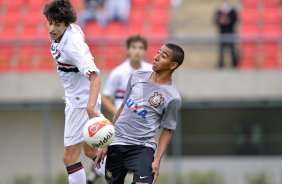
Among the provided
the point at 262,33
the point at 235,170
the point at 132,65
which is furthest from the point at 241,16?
the point at 132,65

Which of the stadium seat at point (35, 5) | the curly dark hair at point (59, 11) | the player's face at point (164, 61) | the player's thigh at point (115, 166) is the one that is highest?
the curly dark hair at point (59, 11)

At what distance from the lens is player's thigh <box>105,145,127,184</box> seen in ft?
27.2

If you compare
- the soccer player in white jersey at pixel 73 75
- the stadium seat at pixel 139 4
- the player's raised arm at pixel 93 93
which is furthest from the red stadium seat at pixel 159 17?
the player's raised arm at pixel 93 93

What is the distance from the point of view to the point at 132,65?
11.2m

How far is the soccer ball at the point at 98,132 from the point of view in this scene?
7.73 meters

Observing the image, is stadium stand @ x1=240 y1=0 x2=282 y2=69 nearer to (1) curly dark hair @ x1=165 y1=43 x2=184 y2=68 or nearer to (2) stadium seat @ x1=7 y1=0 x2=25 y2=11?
Answer: (2) stadium seat @ x1=7 y1=0 x2=25 y2=11

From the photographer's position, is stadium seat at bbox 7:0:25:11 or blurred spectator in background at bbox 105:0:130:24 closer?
blurred spectator in background at bbox 105:0:130:24

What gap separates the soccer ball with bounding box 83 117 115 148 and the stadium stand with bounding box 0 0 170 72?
832 centimetres

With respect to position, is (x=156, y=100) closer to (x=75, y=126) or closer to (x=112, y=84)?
(x=75, y=126)

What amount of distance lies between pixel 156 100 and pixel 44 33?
10.2m

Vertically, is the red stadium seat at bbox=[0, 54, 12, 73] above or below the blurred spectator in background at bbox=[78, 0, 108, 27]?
below

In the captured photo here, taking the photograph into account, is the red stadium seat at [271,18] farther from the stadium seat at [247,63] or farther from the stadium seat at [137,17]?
the stadium seat at [137,17]

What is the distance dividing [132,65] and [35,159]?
19.7 feet

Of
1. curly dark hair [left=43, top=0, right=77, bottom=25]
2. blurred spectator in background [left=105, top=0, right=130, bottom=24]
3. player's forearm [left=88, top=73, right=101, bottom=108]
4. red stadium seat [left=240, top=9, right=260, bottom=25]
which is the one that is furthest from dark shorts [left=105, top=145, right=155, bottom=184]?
red stadium seat [left=240, top=9, right=260, bottom=25]
